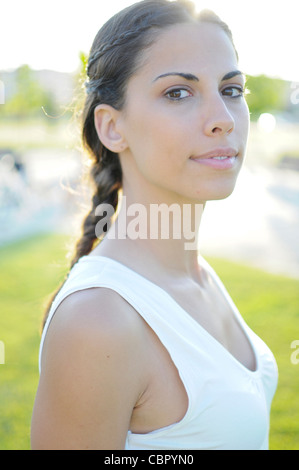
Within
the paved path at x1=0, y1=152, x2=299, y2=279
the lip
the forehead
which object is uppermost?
the forehead

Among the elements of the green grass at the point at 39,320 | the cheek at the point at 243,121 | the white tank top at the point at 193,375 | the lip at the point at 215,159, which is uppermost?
the cheek at the point at 243,121

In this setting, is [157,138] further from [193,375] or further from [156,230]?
[193,375]

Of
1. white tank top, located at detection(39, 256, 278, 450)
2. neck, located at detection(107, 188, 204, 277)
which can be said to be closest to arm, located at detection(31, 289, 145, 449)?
white tank top, located at detection(39, 256, 278, 450)

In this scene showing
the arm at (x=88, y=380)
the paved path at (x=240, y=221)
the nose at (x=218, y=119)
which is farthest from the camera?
the paved path at (x=240, y=221)

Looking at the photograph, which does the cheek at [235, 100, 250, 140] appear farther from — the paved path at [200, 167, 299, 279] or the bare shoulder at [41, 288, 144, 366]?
the paved path at [200, 167, 299, 279]

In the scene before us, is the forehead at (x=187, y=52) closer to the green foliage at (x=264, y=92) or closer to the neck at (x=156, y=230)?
the neck at (x=156, y=230)

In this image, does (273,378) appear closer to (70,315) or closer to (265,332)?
(70,315)

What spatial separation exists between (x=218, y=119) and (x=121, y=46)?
50 centimetres

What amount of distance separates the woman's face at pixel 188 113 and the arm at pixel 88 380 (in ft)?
1.91

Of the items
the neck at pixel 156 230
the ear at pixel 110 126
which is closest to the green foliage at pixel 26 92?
the ear at pixel 110 126

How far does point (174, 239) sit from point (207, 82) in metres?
0.64

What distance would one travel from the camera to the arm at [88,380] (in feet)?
4.50

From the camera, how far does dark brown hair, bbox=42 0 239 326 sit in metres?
1.79

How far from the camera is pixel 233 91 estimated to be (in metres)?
1.85
